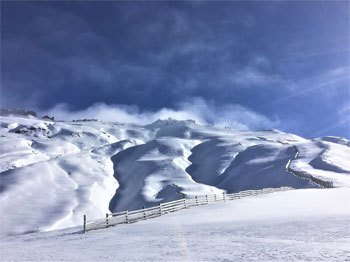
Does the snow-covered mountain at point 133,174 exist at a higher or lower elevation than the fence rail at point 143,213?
higher

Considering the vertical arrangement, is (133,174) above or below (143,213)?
above

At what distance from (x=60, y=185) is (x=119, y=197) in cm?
1408

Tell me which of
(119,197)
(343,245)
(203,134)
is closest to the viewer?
(343,245)

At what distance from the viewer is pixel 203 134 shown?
522 ft

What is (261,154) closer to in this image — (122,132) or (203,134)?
(203,134)

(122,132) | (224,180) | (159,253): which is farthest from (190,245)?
(122,132)

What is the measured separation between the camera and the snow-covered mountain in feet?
193

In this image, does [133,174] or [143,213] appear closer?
[143,213]

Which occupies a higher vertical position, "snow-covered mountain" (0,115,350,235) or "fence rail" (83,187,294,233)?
"snow-covered mountain" (0,115,350,235)

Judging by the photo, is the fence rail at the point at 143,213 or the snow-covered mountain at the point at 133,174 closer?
the fence rail at the point at 143,213

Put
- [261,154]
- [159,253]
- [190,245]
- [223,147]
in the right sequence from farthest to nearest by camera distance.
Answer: [223,147], [261,154], [190,245], [159,253]

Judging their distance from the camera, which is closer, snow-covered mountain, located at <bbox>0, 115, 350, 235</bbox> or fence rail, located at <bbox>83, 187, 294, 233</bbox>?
fence rail, located at <bbox>83, 187, 294, 233</bbox>

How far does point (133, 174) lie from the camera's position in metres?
92.2

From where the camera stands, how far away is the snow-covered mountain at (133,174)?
5872 cm
